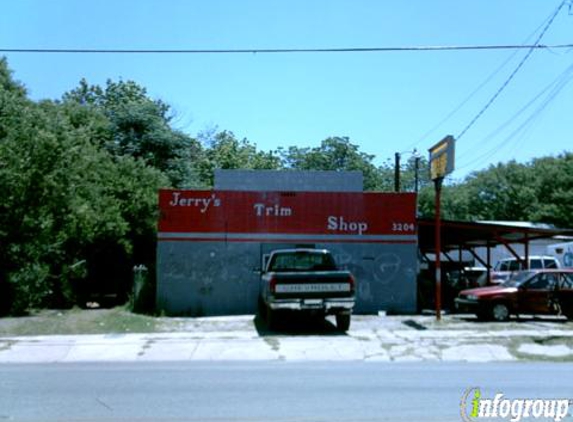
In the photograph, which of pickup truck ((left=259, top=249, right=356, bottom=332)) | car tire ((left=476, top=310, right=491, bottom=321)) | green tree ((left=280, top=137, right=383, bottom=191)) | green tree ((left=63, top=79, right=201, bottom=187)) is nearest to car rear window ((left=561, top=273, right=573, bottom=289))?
car tire ((left=476, top=310, right=491, bottom=321))

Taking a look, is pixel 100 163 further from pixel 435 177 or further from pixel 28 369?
pixel 28 369

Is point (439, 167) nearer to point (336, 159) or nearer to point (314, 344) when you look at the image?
point (314, 344)

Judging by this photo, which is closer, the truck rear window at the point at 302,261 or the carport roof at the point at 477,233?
the truck rear window at the point at 302,261

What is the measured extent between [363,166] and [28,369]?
6250 cm

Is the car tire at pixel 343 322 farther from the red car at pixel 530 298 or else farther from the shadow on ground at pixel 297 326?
the red car at pixel 530 298

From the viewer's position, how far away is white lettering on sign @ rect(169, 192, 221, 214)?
71.6ft

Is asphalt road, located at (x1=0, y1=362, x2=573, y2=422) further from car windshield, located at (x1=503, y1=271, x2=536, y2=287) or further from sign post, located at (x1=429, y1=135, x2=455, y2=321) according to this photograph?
car windshield, located at (x1=503, y1=271, x2=536, y2=287)

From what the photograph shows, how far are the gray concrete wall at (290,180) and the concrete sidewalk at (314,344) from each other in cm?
943

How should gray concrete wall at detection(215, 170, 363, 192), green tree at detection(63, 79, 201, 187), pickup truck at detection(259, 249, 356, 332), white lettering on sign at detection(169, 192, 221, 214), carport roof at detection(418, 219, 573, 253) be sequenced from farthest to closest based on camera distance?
green tree at detection(63, 79, 201, 187) → gray concrete wall at detection(215, 170, 363, 192) → carport roof at detection(418, 219, 573, 253) → white lettering on sign at detection(169, 192, 221, 214) → pickup truck at detection(259, 249, 356, 332)

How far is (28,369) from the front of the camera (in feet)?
40.0

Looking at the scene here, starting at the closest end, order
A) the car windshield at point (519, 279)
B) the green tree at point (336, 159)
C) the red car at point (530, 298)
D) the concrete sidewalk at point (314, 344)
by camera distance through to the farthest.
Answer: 1. the concrete sidewalk at point (314, 344)
2. the red car at point (530, 298)
3. the car windshield at point (519, 279)
4. the green tree at point (336, 159)

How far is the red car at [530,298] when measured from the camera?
65.4 feet

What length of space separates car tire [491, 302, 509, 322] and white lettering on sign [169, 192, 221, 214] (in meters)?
8.90

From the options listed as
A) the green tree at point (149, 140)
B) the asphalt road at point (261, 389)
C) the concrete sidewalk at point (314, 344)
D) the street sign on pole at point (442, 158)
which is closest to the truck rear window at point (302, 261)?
the concrete sidewalk at point (314, 344)
